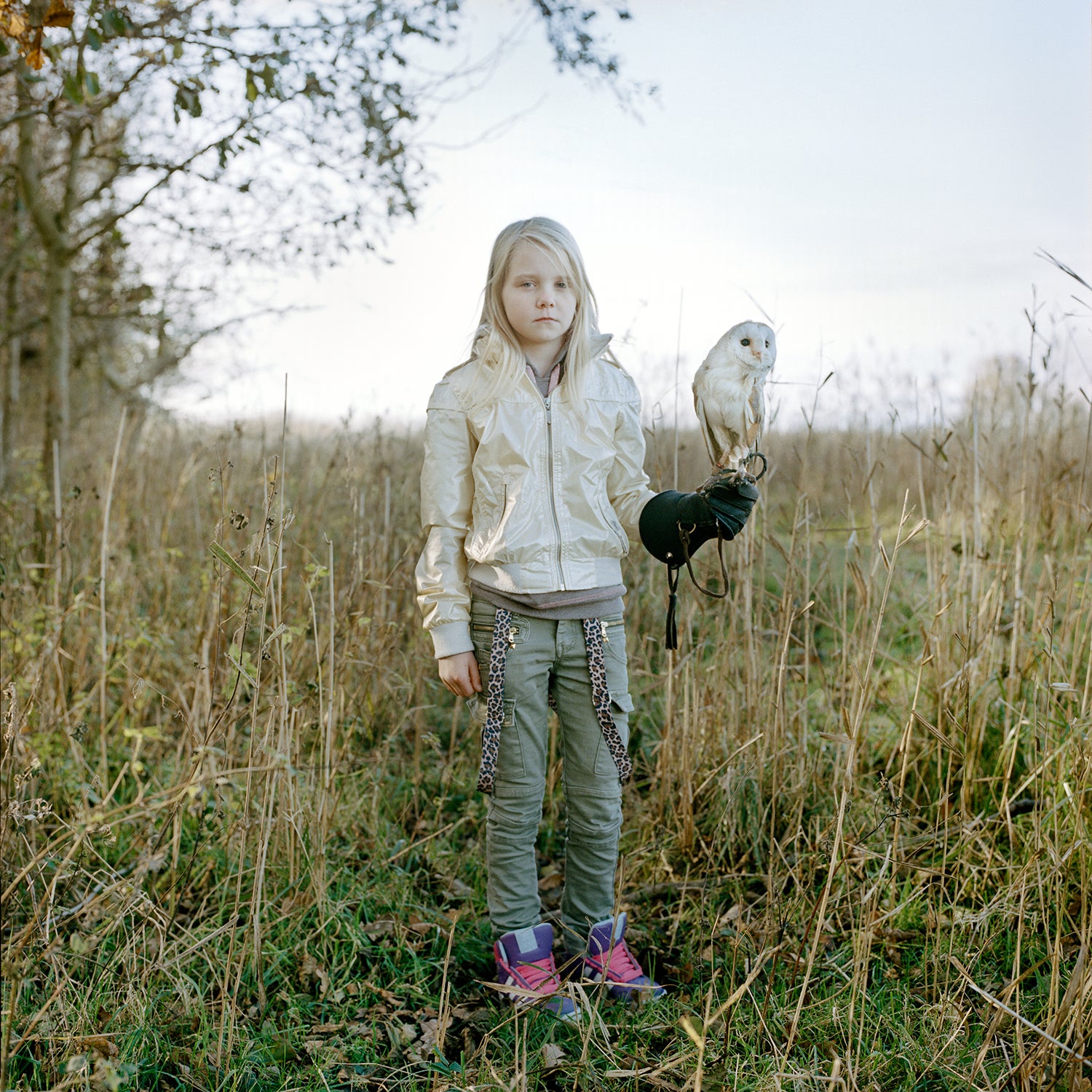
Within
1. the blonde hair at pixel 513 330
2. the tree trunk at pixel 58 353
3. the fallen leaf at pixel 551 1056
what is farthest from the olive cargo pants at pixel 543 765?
the tree trunk at pixel 58 353

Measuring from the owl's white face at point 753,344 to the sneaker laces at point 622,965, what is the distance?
49.8 inches

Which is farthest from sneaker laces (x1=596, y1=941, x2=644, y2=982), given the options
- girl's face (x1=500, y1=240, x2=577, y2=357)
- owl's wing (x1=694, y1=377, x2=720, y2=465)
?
girl's face (x1=500, y1=240, x2=577, y2=357)

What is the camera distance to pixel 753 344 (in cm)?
148

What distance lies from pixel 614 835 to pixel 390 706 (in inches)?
42.1

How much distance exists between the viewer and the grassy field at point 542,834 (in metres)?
1.57

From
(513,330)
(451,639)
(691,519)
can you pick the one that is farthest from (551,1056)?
(513,330)

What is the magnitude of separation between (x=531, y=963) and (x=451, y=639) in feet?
2.42

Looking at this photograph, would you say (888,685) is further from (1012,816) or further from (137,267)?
(137,267)

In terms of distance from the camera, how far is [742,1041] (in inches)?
63.6

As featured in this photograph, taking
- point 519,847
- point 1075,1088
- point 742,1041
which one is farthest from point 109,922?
point 1075,1088

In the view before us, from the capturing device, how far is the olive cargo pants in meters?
1.91

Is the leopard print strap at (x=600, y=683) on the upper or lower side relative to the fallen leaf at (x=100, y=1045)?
upper

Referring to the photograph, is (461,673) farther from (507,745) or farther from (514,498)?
(514,498)

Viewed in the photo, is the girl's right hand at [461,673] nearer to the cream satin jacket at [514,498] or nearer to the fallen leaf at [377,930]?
the cream satin jacket at [514,498]
